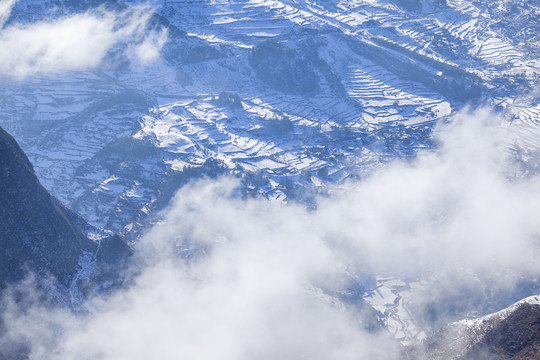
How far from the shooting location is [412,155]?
106375mm

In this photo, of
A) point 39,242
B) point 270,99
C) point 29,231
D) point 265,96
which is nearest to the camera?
point 29,231

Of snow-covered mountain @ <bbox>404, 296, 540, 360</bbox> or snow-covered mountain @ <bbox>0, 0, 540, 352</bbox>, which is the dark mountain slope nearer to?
snow-covered mountain @ <bbox>0, 0, 540, 352</bbox>

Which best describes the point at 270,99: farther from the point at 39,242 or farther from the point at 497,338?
the point at 497,338

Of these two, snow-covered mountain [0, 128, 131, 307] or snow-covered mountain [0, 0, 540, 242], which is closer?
snow-covered mountain [0, 128, 131, 307]

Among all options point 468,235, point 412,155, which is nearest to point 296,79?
point 412,155

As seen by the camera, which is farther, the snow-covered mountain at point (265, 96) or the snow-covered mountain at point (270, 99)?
the snow-covered mountain at point (265, 96)

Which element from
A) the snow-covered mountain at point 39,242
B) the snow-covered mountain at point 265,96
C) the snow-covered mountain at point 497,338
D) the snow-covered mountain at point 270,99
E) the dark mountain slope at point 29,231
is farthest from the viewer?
the snow-covered mountain at point 265,96

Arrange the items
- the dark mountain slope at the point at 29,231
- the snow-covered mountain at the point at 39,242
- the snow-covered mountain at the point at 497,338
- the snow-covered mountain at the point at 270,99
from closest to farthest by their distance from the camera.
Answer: the snow-covered mountain at the point at 497,338, the dark mountain slope at the point at 29,231, the snow-covered mountain at the point at 39,242, the snow-covered mountain at the point at 270,99

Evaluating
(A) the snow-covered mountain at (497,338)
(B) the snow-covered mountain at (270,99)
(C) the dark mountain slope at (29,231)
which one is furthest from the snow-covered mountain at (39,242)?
(A) the snow-covered mountain at (497,338)

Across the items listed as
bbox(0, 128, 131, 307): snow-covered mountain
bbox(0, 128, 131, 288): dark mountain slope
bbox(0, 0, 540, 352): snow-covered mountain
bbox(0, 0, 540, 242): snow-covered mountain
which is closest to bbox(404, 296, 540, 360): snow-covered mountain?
bbox(0, 0, 540, 352): snow-covered mountain

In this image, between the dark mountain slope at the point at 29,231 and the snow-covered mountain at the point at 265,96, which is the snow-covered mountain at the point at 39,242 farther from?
the snow-covered mountain at the point at 265,96

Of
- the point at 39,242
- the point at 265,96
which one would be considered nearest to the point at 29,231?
the point at 39,242

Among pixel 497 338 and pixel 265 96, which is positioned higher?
pixel 497 338

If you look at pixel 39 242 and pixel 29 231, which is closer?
pixel 29 231
